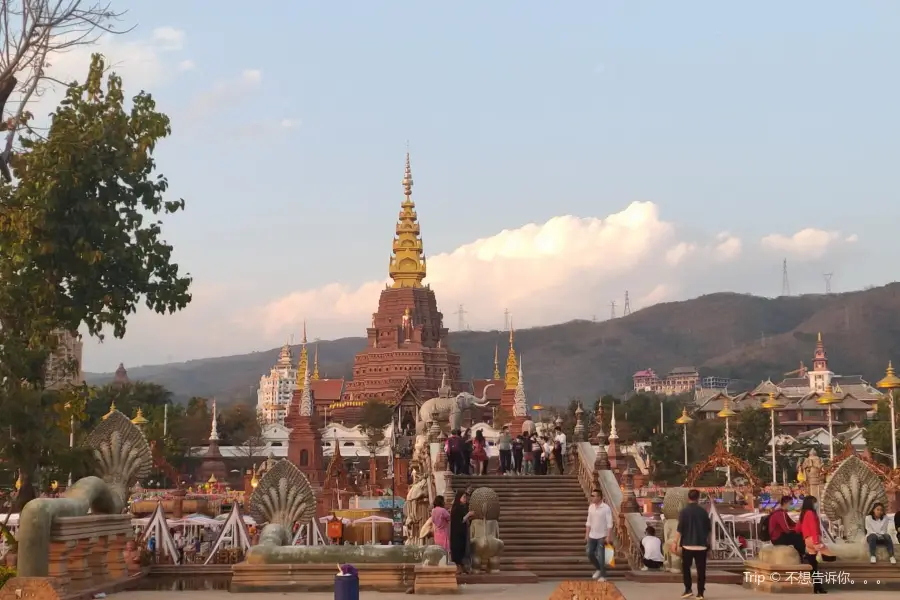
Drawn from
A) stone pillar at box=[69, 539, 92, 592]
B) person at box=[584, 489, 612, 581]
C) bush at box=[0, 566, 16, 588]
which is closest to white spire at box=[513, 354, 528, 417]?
person at box=[584, 489, 612, 581]

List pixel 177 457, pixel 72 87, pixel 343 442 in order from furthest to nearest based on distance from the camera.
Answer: pixel 343 442
pixel 177 457
pixel 72 87

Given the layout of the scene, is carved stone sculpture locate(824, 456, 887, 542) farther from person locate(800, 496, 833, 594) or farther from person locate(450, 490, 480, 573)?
person locate(450, 490, 480, 573)

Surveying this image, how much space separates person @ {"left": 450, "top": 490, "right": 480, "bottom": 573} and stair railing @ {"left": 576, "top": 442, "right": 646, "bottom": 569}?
386 centimetres

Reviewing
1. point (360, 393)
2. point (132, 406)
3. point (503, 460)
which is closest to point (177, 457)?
point (132, 406)

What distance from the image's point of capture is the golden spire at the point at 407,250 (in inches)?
4592

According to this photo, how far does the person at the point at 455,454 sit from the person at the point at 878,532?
1081 centimetres

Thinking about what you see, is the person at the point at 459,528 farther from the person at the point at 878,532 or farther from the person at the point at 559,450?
the person at the point at 559,450

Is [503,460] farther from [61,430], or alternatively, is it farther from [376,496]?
[376,496]

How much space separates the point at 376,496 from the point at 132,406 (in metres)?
28.0

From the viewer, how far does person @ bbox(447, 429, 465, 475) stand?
88.8 feet

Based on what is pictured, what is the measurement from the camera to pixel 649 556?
20.7 m

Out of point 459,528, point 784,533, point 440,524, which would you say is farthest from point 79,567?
point 784,533

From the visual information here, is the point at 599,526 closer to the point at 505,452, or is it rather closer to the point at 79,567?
the point at 79,567

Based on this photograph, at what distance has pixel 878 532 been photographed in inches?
704
